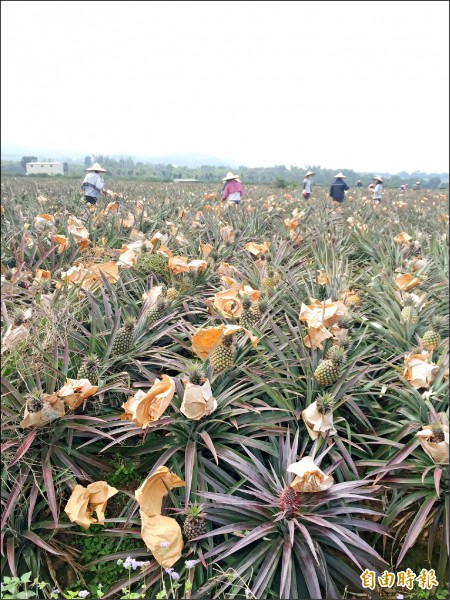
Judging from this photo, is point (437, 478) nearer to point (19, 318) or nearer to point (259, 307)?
point (259, 307)

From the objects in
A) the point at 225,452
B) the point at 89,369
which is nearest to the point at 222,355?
the point at 225,452

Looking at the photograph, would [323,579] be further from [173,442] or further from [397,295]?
[397,295]

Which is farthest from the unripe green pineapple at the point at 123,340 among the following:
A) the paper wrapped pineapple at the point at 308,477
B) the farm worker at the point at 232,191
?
the farm worker at the point at 232,191

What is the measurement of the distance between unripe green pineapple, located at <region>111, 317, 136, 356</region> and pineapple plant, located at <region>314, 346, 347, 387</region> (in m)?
0.81

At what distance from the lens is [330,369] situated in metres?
1.77

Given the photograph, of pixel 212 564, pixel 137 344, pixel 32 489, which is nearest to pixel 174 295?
pixel 137 344

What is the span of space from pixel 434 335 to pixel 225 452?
98 centimetres

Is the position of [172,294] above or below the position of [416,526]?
above

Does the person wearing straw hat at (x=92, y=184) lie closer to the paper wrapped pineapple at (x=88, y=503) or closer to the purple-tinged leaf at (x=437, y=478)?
the paper wrapped pineapple at (x=88, y=503)

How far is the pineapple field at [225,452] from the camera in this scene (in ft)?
4.57

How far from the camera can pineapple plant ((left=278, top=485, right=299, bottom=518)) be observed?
140 centimetres

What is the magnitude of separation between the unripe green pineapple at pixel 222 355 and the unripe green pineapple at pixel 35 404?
0.65 meters

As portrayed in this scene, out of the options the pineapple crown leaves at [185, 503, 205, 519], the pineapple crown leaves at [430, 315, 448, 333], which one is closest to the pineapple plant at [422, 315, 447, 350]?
the pineapple crown leaves at [430, 315, 448, 333]

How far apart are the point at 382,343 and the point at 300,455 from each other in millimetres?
804
